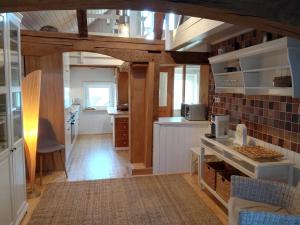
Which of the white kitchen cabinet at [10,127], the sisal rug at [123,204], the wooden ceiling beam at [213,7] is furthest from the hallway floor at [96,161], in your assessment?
the wooden ceiling beam at [213,7]

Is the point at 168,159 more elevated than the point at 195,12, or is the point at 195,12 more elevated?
the point at 195,12

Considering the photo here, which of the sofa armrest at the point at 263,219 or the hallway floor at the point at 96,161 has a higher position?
the sofa armrest at the point at 263,219

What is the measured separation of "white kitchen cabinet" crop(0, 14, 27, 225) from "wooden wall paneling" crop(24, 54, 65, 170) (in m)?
1.32

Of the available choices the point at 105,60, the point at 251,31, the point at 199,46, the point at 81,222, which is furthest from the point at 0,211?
the point at 105,60

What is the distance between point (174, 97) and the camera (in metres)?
6.68

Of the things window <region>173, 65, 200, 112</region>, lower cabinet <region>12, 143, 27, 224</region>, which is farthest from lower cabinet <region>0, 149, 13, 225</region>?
window <region>173, 65, 200, 112</region>

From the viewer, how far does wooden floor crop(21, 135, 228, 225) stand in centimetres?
304

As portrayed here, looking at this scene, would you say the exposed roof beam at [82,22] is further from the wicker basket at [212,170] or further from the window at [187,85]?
the window at [187,85]

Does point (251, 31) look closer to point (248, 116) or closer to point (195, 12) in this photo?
point (248, 116)

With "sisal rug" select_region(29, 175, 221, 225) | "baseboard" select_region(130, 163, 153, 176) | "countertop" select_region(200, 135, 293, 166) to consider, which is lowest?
"sisal rug" select_region(29, 175, 221, 225)

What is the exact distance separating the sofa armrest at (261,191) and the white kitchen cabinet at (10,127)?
2.10 metres

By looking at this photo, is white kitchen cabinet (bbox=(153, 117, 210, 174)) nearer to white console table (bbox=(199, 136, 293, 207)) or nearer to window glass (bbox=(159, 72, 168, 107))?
white console table (bbox=(199, 136, 293, 207))

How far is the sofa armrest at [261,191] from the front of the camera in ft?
6.74

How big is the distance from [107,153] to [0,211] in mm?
3433
